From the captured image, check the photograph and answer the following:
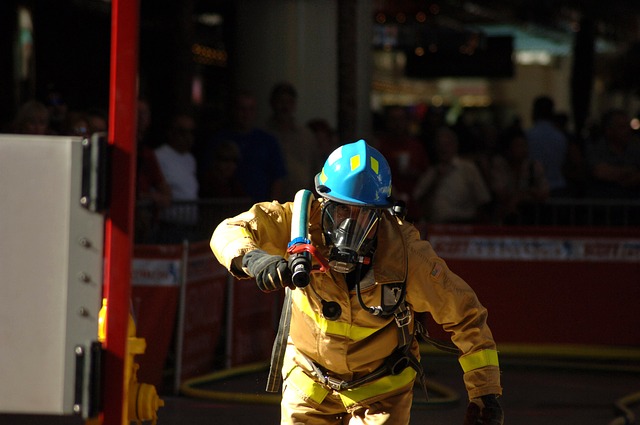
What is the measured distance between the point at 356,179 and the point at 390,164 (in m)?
6.36

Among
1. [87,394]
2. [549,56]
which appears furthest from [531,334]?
[549,56]

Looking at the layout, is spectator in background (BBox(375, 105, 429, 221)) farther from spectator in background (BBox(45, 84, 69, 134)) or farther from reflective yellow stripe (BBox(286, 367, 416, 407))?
reflective yellow stripe (BBox(286, 367, 416, 407))

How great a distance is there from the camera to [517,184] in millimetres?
10195

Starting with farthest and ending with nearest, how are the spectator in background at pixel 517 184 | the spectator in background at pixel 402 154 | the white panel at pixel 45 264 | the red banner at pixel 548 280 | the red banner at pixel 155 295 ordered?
the spectator in background at pixel 402 154, the spectator in background at pixel 517 184, the red banner at pixel 548 280, the red banner at pixel 155 295, the white panel at pixel 45 264

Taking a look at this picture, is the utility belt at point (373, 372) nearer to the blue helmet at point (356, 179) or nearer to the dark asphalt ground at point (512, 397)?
the blue helmet at point (356, 179)

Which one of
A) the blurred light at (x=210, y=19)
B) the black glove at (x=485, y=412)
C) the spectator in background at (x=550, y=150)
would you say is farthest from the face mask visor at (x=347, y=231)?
the blurred light at (x=210, y=19)

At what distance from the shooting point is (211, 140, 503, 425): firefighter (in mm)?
3945

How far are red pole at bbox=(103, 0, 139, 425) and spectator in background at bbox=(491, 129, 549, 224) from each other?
7558 mm

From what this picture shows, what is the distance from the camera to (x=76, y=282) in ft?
8.80

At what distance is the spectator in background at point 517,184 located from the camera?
998 centimetres

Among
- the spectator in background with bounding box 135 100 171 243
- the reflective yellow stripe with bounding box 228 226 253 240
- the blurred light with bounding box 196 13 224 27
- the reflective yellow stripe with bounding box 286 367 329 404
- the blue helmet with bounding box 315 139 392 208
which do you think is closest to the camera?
the reflective yellow stripe with bounding box 228 226 253 240

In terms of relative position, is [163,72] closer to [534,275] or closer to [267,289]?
[534,275]

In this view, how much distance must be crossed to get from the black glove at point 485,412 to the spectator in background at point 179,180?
183 inches

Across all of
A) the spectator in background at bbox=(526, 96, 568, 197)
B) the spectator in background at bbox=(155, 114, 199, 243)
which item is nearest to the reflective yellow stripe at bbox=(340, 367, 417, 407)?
the spectator in background at bbox=(155, 114, 199, 243)
